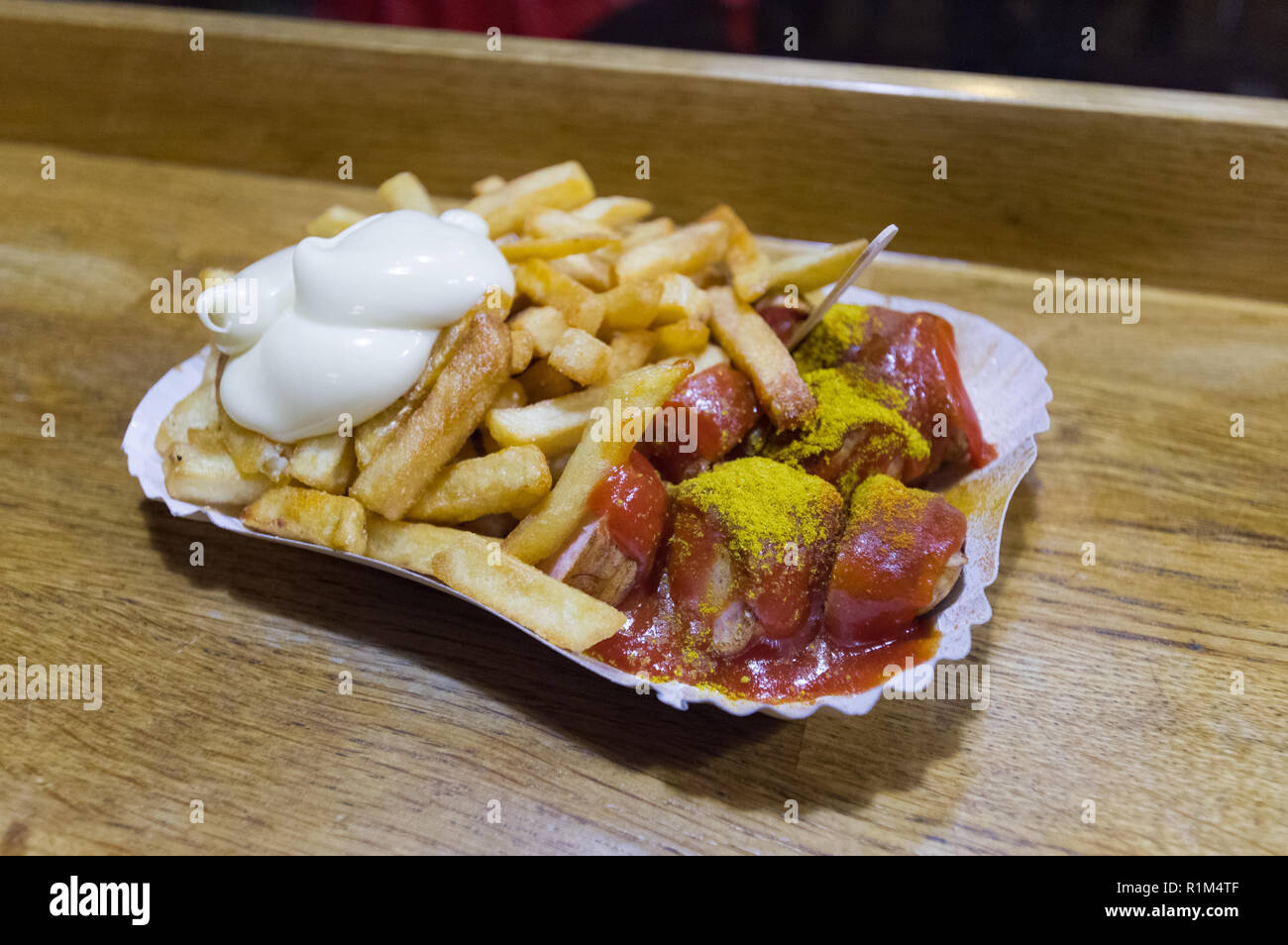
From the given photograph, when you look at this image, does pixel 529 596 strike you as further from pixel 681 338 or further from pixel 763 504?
pixel 681 338

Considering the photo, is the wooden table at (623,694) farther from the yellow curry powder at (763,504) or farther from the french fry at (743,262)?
the french fry at (743,262)

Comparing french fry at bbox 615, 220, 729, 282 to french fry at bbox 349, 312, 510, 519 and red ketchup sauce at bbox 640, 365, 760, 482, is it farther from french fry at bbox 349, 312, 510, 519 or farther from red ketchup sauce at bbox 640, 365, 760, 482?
french fry at bbox 349, 312, 510, 519

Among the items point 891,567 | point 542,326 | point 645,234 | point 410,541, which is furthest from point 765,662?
point 645,234

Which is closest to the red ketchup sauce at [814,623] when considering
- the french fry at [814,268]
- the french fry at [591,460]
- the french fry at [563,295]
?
the french fry at [591,460]

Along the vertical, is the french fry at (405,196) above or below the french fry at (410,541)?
above

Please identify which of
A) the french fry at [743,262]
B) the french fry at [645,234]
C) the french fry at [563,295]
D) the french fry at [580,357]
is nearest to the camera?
the french fry at [580,357]

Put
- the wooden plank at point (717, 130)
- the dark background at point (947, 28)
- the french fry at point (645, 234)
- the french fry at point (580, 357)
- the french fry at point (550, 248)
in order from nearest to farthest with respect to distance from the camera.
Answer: the french fry at point (580, 357) < the french fry at point (550, 248) < the french fry at point (645, 234) < the wooden plank at point (717, 130) < the dark background at point (947, 28)

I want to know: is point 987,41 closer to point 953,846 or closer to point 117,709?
point 953,846
